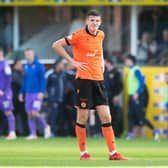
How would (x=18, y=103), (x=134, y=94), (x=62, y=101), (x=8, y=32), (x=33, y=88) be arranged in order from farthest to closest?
(x=8, y=32) → (x=18, y=103) → (x=62, y=101) → (x=134, y=94) → (x=33, y=88)

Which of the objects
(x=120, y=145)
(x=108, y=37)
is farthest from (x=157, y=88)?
(x=120, y=145)

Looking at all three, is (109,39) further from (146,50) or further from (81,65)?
(81,65)

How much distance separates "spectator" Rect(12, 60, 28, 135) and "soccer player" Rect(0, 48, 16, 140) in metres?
1.31

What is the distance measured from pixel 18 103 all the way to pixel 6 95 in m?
1.51

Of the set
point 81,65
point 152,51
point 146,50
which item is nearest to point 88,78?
point 81,65

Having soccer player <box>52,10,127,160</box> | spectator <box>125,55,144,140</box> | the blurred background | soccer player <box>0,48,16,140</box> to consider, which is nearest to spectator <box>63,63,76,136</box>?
the blurred background

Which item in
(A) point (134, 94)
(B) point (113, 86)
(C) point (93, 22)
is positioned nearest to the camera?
(C) point (93, 22)

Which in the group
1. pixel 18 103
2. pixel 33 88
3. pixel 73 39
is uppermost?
pixel 73 39

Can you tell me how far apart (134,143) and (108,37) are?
5.60 meters

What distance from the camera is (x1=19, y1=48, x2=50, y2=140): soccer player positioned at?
70.1ft

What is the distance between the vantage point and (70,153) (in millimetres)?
15695

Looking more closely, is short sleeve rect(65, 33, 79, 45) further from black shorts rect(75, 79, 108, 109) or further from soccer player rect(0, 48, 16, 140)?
soccer player rect(0, 48, 16, 140)

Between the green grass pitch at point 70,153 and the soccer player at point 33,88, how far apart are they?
2.62ft

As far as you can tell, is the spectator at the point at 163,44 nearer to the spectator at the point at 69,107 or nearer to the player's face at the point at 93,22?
the spectator at the point at 69,107
